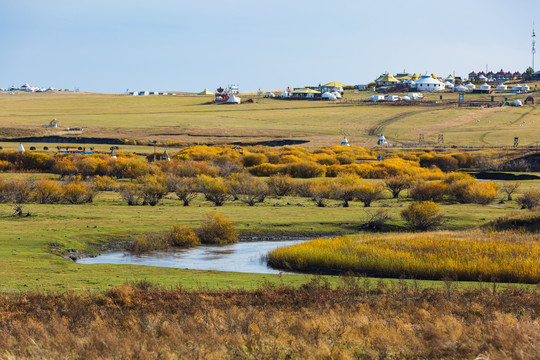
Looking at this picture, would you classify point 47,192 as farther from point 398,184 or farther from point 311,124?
point 311,124

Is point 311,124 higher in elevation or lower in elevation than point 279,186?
higher

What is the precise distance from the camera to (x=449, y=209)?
46.6m

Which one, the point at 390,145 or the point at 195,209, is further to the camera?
the point at 390,145

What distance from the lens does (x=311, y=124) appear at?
14388 cm

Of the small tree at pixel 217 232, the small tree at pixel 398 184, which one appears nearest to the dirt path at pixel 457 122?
the small tree at pixel 398 184

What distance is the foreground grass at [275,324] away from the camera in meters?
15.8

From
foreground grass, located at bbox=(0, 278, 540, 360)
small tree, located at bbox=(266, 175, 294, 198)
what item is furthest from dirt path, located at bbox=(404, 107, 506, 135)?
foreground grass, located at bbox=(0, 278, 540, 360)

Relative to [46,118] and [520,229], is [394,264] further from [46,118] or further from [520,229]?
[46,118]

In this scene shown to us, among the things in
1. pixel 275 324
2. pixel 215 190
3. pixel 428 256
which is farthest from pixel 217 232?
pixel 275 324

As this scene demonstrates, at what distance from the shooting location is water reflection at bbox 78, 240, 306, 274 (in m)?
31.4

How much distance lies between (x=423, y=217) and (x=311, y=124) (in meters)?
105

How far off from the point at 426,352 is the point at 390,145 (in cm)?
9408

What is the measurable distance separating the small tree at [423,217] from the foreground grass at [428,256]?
5452mm

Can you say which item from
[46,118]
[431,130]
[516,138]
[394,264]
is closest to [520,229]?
[394,264]
